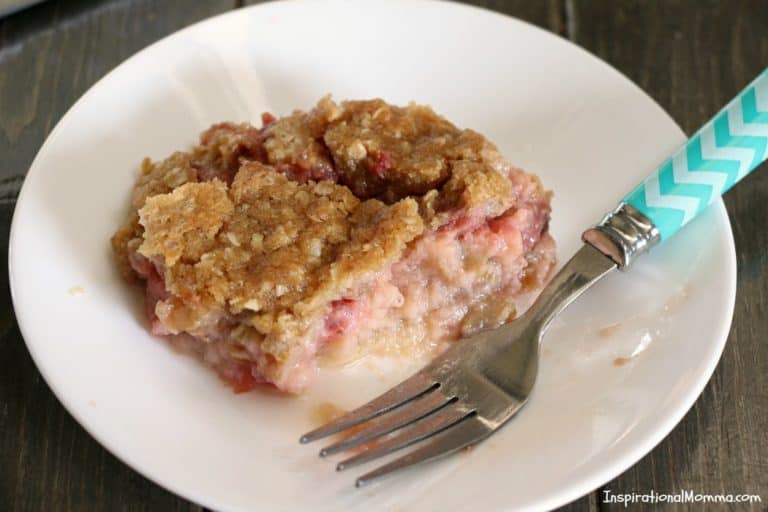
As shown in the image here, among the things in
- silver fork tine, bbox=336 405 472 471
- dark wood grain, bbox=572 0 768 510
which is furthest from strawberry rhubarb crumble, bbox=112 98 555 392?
dark wood grain, bbox=572 0 768 510

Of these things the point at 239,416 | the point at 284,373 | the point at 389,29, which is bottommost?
the point at 239,416

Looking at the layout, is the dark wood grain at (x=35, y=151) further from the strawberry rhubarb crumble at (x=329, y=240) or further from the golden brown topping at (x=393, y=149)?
the golden brown topping at (x=393, y=149)

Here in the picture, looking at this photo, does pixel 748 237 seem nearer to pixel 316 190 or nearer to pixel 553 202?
pixel 553 202

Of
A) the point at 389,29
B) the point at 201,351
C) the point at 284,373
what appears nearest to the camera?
the point at 284,373

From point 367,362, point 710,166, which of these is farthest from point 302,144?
point 710,166

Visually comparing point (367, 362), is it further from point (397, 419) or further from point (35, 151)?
point (35, 151)

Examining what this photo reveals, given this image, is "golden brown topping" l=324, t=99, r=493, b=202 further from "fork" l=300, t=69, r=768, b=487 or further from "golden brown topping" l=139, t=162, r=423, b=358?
"fork" l=300, t=69, r=768, b=487

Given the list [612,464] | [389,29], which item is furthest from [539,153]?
[612,464]
